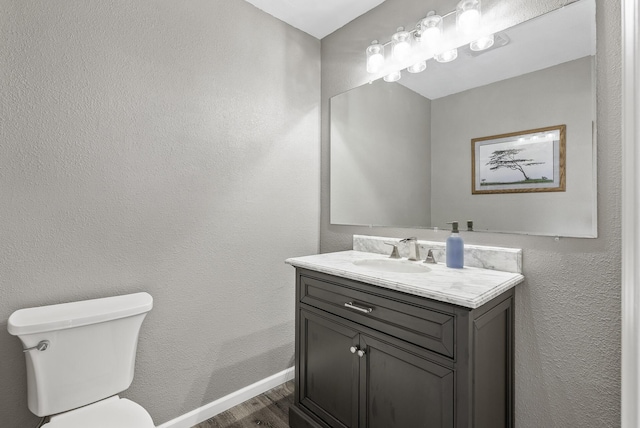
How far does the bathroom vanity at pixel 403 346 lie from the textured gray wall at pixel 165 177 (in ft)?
1.60

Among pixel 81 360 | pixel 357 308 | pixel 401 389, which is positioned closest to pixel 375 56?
pixel 357 308

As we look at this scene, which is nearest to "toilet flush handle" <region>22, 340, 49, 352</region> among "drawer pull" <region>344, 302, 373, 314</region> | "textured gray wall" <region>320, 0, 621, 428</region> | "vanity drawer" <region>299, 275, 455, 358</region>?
"vanity drawer" <region>299, 275, 455, 358</region>

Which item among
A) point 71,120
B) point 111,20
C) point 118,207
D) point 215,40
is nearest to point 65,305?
point 118,207

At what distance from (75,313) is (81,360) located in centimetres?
18

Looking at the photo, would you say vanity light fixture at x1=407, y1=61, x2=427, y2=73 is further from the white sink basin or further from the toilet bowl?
the toilet bowl

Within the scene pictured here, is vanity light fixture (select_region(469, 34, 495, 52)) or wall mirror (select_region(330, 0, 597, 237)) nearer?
wall mirror (select_region(330, 0, 597, 237))

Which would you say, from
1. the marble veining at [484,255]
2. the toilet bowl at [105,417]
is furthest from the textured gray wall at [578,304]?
the toilet bowl at [105,417]

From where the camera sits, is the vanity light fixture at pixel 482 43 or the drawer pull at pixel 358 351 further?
the vanity light fixture at pixel 482 43

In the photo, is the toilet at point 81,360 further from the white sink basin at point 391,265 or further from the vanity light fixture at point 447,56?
the vanity light fixture at point 447,56

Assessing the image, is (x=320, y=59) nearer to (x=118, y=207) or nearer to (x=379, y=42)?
(x=379, y=42)

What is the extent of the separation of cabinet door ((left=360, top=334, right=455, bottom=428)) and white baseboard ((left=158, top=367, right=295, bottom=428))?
2.87 feet

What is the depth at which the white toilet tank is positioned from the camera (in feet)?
3.70

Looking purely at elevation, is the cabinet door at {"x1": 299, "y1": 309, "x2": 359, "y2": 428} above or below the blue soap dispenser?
below

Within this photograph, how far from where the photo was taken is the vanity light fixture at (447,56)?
5.13 ft
